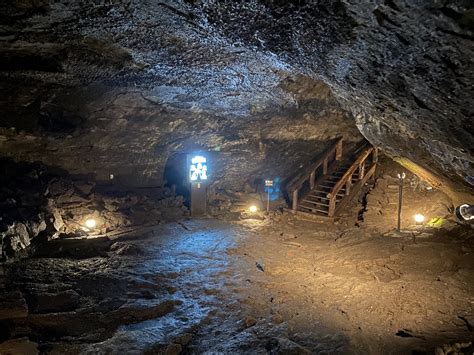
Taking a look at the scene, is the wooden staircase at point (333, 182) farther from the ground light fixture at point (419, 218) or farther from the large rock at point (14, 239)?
the large rock at point (14, 239)

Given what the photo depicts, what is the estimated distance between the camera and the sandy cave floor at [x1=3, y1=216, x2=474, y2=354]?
5.39 m

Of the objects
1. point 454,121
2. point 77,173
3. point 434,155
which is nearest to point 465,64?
point 454,121

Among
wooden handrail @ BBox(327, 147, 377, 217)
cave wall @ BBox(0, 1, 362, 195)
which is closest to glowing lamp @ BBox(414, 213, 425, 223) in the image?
wooden handrail @ BBox(327, 147, 377, 217)

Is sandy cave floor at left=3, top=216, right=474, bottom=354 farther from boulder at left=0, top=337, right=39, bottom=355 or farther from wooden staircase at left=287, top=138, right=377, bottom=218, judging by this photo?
wooden staircase at left=287, top=138, right=377, bottom=218

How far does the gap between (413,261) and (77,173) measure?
12.1 m

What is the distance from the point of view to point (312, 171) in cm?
1420

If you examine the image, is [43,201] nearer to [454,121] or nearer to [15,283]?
[15,283]

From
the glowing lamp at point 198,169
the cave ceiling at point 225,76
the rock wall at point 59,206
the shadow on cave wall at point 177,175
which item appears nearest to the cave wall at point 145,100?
the cave ceiling at point 225,76

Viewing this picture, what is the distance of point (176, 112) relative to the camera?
1072 cm

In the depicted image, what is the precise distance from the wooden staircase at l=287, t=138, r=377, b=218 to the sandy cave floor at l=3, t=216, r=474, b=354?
9.92 feet

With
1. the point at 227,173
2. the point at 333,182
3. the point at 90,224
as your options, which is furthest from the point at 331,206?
the point at 90,224

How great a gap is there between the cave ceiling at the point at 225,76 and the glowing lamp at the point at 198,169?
0.77 metres

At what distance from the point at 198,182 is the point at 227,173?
2.37 metres

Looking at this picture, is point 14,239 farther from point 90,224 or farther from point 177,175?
point 177,175
